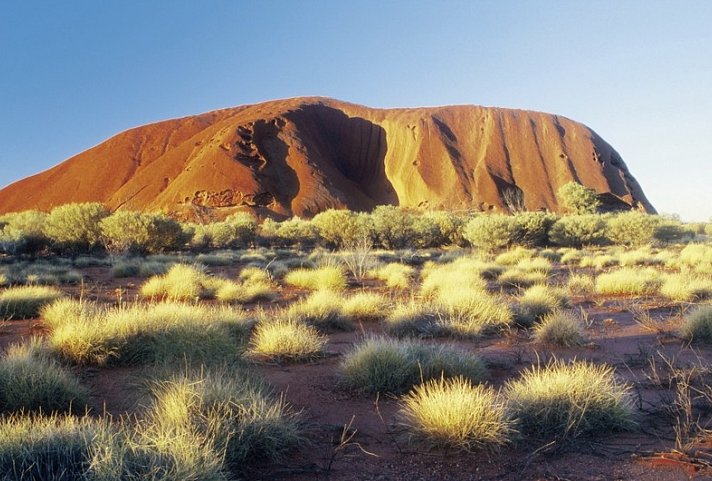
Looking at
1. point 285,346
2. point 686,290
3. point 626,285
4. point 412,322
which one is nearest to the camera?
point 285,346

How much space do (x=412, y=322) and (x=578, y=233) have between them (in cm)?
2342

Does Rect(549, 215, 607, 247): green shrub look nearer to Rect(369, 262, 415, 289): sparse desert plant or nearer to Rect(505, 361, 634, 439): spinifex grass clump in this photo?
Rect(369, 262, 415, 289): sparse desert plant

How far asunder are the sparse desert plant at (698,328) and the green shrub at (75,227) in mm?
23762

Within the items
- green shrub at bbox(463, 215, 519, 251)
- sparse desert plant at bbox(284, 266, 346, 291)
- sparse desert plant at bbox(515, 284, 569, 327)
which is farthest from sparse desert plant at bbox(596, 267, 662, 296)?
green shrub at bbox(463, 215, 519, 251)

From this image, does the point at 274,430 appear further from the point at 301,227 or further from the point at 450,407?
the point at 301,227

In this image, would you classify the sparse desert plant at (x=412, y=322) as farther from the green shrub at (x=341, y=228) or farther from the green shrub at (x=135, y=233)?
the green shrub at (x=341, y=228)

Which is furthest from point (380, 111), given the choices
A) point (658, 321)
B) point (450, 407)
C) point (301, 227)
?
point (450, 407)

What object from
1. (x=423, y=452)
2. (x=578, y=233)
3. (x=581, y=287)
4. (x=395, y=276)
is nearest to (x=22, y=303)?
(x=395, y=276)

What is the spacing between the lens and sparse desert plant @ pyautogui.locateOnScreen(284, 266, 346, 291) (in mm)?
13023

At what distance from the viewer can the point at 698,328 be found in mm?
7434

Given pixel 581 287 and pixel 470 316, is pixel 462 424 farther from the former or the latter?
pixel 581 287

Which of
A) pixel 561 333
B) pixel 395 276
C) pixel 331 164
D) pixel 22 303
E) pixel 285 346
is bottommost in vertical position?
pixel 561 333

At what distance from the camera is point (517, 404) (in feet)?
13.9

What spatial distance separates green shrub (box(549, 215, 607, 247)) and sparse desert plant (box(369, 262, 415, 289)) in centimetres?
1608
